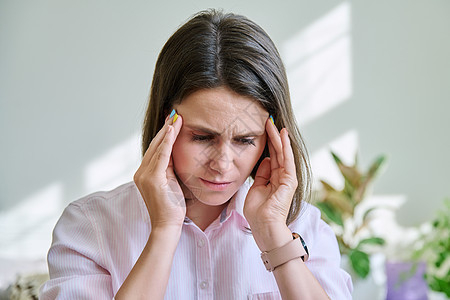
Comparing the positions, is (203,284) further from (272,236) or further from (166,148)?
(166,148)

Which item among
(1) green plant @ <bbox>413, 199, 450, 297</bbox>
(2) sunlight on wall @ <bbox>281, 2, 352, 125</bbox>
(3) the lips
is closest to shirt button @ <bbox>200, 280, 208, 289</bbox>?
(3) the lips

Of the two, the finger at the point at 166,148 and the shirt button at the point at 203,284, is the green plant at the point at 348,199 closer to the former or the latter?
the shirt button at the point at 203,284

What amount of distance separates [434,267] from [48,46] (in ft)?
8.55

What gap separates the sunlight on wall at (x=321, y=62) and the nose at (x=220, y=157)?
208 cm

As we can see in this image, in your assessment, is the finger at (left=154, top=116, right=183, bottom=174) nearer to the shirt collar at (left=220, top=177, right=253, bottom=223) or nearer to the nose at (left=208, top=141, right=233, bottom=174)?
the nose at (left=208, top=141, right=233, bottom=174)

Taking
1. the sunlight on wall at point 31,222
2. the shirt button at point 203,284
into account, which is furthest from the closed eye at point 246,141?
the sunlight on wall at point 31,222

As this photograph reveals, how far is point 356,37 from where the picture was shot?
317 centimetres

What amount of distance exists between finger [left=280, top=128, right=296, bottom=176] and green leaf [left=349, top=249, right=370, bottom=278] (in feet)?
5.25

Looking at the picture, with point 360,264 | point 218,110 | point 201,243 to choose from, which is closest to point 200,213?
point 201,243

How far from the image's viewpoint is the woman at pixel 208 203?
1.17 m

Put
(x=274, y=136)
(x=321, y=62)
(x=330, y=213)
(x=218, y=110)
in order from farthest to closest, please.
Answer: (x=321, y=62) < (x=330, y=213) < (x=274, y=136) < (x=218, y=110)

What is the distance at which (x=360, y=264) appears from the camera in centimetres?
273

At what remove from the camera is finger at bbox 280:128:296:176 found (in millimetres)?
1288

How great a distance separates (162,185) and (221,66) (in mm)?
305
